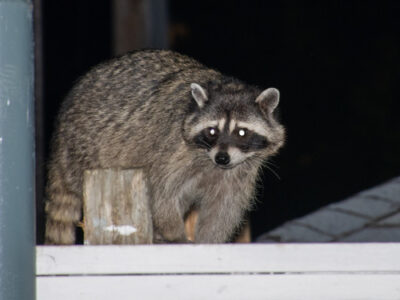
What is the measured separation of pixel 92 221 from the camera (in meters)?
2.88

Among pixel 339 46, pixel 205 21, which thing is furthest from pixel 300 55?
pixel 205 21

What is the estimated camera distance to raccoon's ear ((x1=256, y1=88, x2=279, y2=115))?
435 centimetres

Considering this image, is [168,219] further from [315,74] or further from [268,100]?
[315,74]

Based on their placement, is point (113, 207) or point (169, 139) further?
point (169, 139)

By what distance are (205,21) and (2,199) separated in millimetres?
7007

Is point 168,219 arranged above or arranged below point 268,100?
below

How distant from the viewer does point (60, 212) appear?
16.3 feet

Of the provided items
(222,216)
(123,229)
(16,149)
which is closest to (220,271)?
(123,229)

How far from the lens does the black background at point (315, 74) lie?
8641 mm

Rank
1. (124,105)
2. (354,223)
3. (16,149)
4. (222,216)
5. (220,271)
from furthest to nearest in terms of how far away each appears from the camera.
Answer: (354,223)
(124,105)
(222,216)
(220,271)
(16,149)

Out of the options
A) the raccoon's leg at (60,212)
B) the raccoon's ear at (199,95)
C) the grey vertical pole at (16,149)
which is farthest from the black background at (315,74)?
the grey vertical pole at (16,149)

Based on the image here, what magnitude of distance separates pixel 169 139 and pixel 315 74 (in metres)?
4.92

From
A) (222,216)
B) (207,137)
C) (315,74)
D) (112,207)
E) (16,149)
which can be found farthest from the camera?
(315,74)

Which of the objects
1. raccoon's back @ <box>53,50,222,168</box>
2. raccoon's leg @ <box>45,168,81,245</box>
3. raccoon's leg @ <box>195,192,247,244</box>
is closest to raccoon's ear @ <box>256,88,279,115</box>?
raccoon's back @ <box>53,50,222,168</box>
